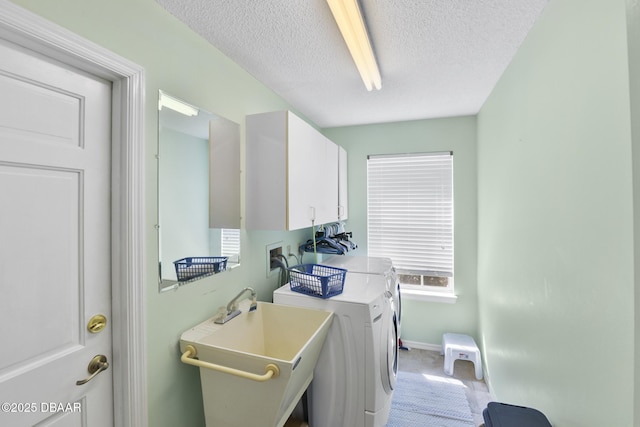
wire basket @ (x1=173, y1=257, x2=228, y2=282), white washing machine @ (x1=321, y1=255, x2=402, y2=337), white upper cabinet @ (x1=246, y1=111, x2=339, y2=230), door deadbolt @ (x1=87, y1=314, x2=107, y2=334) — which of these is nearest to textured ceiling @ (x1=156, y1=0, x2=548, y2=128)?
white upper cabinet @ (x1=246, y1=111, x2=339, y2=230)

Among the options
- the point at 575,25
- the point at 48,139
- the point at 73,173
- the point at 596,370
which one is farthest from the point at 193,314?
the point at 575,25

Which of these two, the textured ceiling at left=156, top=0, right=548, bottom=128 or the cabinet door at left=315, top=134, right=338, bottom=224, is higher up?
the textured ceiling at left=156, top=0, right=548, bottom=128

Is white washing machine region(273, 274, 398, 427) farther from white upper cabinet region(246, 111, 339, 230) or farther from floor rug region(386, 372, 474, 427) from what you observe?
white upper cabinet region(246, 111, 339, 230)

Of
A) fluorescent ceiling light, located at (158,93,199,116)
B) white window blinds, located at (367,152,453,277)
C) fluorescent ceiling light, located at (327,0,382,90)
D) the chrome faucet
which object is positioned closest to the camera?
fluorescent ceiling light, located at (327,0,382,90)

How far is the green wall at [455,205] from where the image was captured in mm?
2820

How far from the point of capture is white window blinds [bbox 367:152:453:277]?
2922mm

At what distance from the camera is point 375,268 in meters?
2.41

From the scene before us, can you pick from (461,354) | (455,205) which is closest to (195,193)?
(455,205)

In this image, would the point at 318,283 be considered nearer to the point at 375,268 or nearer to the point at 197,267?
the point at 197,267

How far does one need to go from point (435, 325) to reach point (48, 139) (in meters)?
3.38

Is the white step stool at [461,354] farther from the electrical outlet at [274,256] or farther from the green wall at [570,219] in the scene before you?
the electrical outlet at [274,256]

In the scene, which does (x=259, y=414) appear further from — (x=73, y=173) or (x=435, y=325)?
(x=435, y=325)

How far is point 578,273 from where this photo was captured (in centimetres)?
102

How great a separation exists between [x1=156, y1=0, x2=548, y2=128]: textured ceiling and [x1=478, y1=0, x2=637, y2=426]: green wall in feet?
0.65
